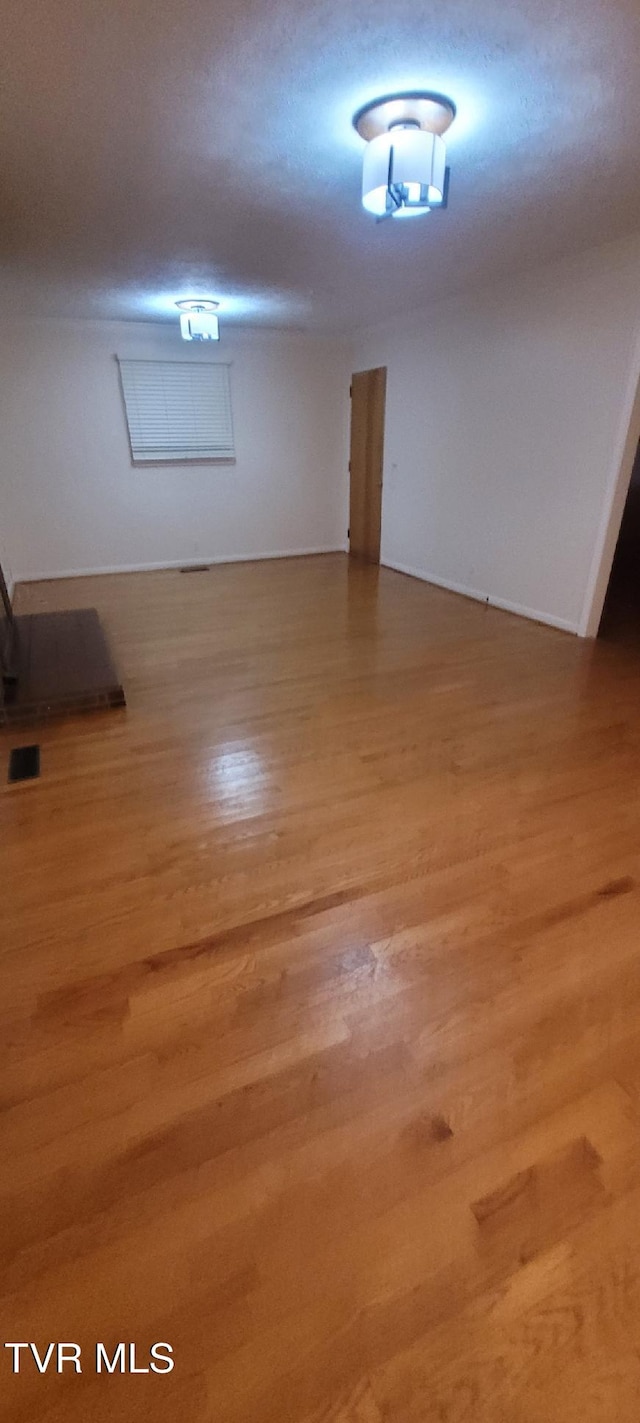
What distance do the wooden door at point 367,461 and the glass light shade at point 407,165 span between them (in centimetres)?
432

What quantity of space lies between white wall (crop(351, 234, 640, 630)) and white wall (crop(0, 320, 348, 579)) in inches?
44.2

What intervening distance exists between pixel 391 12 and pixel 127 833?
102 inches

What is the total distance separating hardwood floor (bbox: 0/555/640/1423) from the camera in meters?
1.02

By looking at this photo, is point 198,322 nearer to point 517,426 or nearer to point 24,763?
point 517,426

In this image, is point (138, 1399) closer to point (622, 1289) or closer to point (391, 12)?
point (622, 1289)

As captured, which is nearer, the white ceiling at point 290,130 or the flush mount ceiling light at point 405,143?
the white ceiling at point 290,130

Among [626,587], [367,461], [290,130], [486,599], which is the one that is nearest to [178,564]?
[367,461]

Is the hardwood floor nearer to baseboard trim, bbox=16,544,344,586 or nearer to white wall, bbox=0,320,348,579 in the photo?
baseboard trim, bbox=16,544,344,586

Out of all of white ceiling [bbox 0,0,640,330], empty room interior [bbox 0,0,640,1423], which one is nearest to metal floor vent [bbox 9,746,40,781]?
empty room interior [bbox 0,0,640,1423]

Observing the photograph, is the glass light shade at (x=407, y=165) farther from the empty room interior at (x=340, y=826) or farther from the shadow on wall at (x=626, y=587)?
the shadow on wall at (x=626, y=587)

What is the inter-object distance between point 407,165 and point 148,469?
16.1 ft

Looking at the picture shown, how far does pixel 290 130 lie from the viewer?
220 cm

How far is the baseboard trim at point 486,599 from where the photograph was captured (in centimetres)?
455

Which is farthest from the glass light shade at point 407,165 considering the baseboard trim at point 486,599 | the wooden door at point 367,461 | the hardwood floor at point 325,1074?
the wooden door at point 367,461
